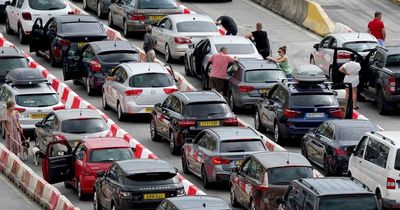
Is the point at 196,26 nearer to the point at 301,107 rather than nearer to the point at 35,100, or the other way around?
the point at 35,100

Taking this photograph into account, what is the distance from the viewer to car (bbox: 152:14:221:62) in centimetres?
5088

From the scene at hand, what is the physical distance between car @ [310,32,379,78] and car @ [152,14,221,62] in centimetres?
360

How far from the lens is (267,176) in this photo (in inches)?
1323

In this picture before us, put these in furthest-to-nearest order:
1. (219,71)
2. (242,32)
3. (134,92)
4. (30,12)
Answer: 1. (242,32)
2. (30,12)
3. (219,71)
4. (134,92)

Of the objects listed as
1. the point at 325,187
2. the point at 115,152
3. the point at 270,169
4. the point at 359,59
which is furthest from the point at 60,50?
the point at 325,187

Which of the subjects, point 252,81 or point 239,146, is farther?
point 252,81

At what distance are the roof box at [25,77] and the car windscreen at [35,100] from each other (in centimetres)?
63

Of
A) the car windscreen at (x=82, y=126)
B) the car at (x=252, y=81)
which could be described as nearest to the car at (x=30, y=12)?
the car at (x=252, y=81)

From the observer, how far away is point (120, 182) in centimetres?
3391

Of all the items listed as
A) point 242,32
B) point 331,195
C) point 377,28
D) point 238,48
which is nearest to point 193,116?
point 238,48

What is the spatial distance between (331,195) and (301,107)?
35.0ft

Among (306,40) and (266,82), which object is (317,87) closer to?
(266,82)

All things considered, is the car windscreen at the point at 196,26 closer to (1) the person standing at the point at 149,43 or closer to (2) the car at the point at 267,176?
(1) the person standing at the point at 149,43

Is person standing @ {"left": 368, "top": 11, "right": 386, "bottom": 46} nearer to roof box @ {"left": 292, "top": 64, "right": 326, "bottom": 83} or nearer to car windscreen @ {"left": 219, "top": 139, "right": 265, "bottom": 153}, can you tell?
roof box @ {"left": 292, "top": 64, "right": 326, "bottom": 83}
